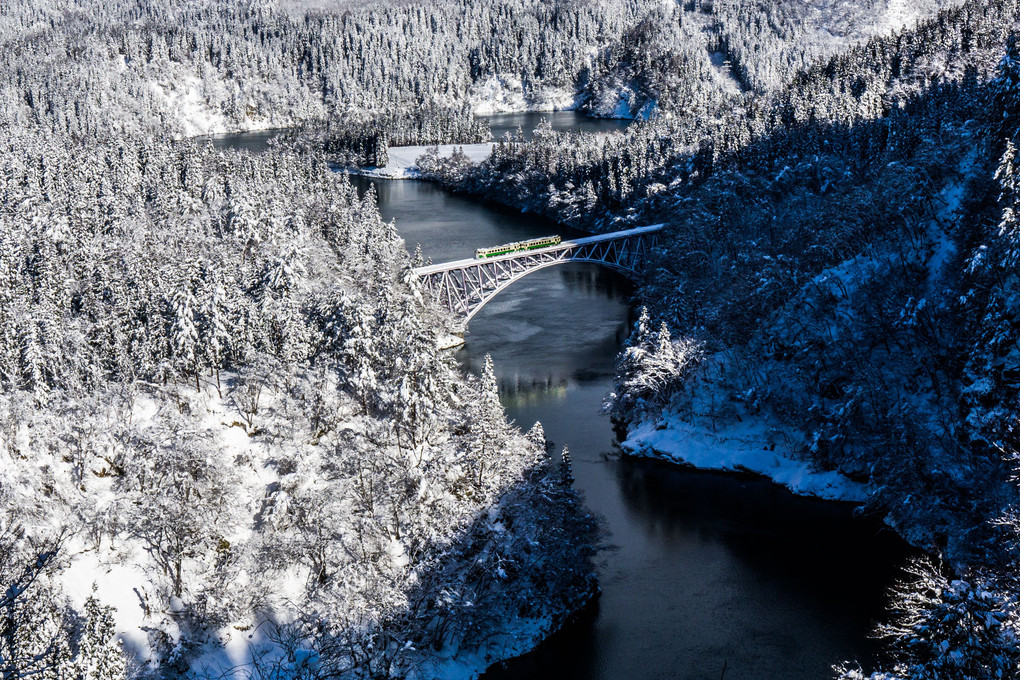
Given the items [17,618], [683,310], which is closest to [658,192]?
[683,310]

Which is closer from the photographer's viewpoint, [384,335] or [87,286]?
[384,335]

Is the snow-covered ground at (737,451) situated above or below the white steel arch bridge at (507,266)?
below

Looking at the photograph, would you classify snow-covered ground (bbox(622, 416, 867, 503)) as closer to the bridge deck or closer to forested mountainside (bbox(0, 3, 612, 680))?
forested mountainside (bbox(0, 3, 612, 680))

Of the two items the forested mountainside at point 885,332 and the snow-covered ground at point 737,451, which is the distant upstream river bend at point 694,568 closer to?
the snow-covered ground at point 737,451

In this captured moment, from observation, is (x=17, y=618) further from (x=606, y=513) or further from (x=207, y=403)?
(x=606, y=513)

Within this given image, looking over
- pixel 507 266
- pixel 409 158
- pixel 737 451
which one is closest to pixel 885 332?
pixel 737 451

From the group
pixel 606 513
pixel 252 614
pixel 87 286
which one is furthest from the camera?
pixel 87 286

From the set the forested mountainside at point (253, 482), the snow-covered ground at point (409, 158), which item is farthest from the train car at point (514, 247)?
the snow-covered ground at point (409, 158)
